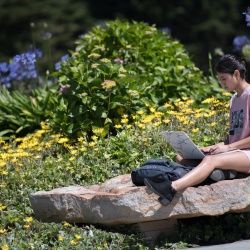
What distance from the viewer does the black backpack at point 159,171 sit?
410cm

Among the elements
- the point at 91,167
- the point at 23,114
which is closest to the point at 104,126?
the point at 91,167

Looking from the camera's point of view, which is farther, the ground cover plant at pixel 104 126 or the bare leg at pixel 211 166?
the ground cover plant at pixel 104 126

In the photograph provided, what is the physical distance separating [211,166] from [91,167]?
1439 millimetres

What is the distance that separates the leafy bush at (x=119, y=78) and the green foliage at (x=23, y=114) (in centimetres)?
57

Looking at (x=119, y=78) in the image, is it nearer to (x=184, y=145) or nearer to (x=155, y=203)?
(x=184, y=145)

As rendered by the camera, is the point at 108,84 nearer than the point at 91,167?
No

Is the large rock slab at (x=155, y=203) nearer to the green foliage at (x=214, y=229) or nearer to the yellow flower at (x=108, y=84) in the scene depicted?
the green foliage at (x=214, y=229)

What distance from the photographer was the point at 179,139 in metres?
4.38

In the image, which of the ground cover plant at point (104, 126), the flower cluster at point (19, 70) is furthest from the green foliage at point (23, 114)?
the flower cluster at point (19, 70)

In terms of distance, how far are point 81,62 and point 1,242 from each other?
2702 mm

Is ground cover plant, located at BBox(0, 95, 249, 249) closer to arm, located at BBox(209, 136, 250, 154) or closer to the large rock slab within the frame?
the large rock slab

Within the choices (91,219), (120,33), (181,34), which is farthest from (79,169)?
(181,34)

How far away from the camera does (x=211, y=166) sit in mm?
4191

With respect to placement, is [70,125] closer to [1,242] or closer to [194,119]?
[194,119]
